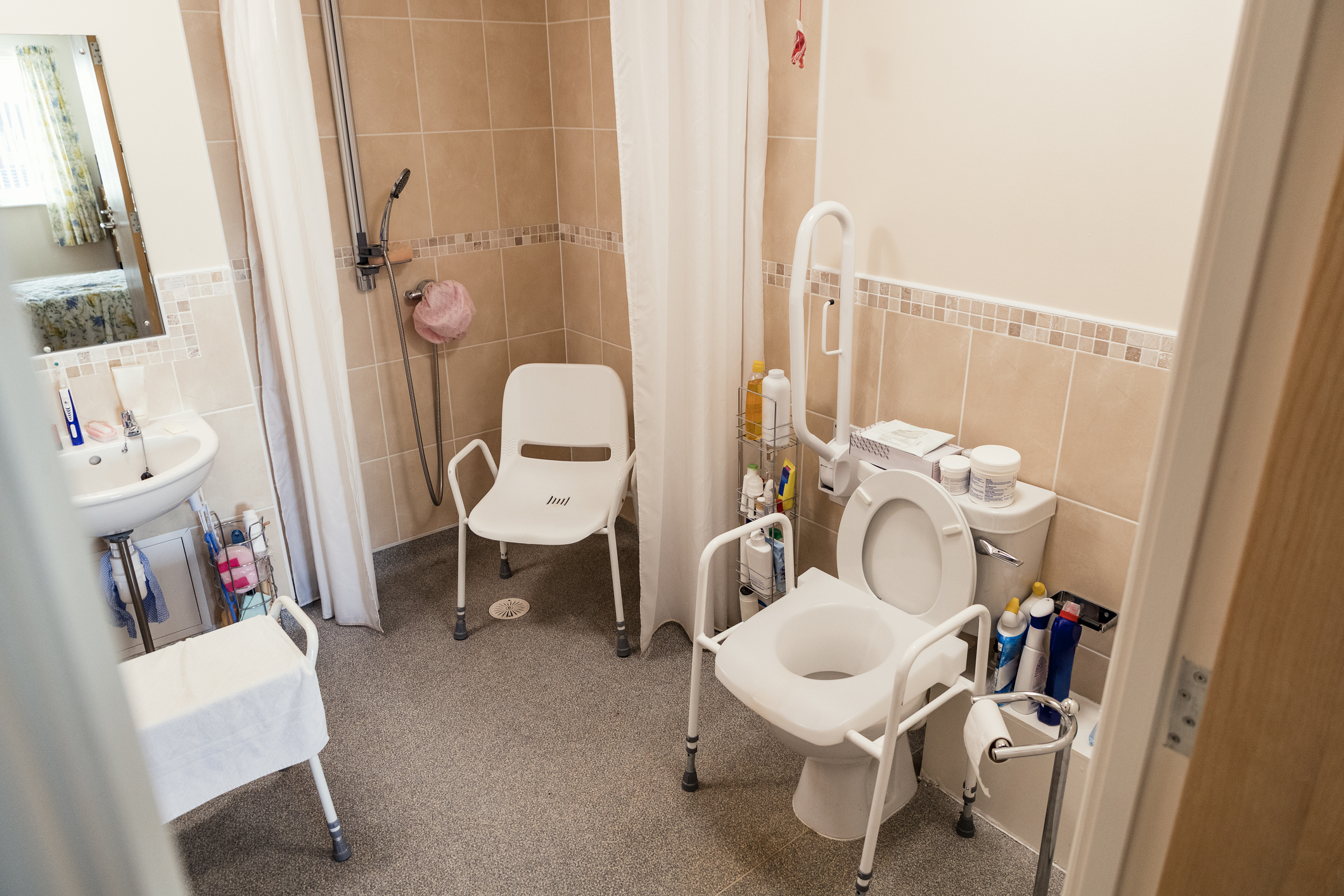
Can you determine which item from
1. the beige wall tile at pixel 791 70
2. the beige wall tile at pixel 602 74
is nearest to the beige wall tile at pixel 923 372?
the beige wall tile at pixel 791 70

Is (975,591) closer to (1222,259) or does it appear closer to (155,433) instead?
(1222,259)

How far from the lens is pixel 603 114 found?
292 cm

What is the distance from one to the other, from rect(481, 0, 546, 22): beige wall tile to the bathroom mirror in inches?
49.5

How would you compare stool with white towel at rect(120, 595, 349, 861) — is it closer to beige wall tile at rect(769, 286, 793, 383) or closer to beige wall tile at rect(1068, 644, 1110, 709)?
beige wall tile at rect(769, 286, 793, 383)

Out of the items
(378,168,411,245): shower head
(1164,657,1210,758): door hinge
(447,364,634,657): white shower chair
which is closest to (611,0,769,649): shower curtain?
(447,364,634,657): white shower chair

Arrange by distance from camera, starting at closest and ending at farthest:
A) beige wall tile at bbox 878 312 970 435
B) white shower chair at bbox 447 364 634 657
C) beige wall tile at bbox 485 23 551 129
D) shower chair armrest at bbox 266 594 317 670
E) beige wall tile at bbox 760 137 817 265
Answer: shower chair armrest at bbox 266 594 317 670
beige wall tile at bbox 878 312 970 435
beige wall tile at bbox 760 137 817 265
white shower chair at bbox 447 364 634 657
beige wall tile at bbox 485 23 551 129

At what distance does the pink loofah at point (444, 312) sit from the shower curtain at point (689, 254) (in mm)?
898

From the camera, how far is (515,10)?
2.99 meters

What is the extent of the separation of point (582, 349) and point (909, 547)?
5.97 ft

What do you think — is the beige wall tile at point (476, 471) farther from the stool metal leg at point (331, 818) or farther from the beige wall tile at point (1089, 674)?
the beige wall tile at point (1089, 674)

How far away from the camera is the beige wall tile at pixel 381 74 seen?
106 inches

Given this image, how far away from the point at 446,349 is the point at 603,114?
40.0 inches

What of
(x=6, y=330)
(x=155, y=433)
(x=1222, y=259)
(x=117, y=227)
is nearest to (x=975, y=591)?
(x=1222, y=259)

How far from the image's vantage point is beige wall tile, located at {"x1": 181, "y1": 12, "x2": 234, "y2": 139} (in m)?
2.38
